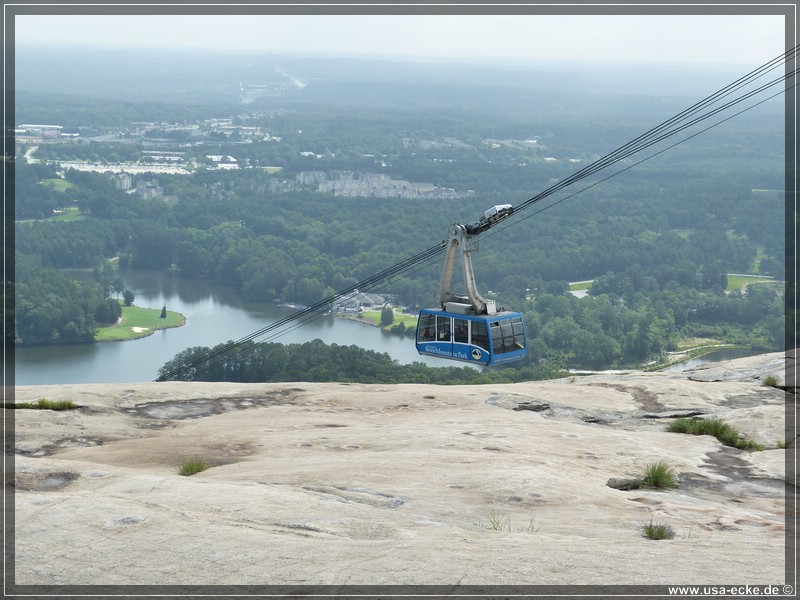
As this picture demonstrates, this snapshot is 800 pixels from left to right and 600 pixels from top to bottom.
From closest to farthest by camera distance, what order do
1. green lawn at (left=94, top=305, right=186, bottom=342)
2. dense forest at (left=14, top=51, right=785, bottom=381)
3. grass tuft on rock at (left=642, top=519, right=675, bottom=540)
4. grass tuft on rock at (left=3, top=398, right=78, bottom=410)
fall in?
1. grass tuft on rock at (left=642, top=519, right=675, bottom=540)
2. grass tuft on rock at (left=3, top=398, right=78, bottom=410)
3. green lawn at (left=94, top=305, right=186, bottom=342)
4. dense forest at (left=14, top=51, right=785, bottom=381)

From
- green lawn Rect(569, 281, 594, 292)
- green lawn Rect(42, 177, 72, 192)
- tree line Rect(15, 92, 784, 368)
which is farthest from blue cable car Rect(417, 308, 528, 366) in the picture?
green lawn Rect(42, 177, 72, 192)

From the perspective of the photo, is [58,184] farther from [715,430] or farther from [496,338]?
[715,430]

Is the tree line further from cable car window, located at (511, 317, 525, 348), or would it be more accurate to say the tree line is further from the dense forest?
cable car window, located at (511, 317, 525, 348)

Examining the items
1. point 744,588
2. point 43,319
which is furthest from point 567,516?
point 43,319

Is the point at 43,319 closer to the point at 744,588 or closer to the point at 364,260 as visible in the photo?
the point at 364,260

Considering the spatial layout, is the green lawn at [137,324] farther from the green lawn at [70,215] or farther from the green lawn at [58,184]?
the green lawn at [58,184]

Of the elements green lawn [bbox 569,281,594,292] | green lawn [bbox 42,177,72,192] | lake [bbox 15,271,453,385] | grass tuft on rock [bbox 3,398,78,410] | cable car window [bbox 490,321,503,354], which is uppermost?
green lawn [bbox 42,177,72,192]

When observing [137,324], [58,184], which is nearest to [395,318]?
[137,324]
